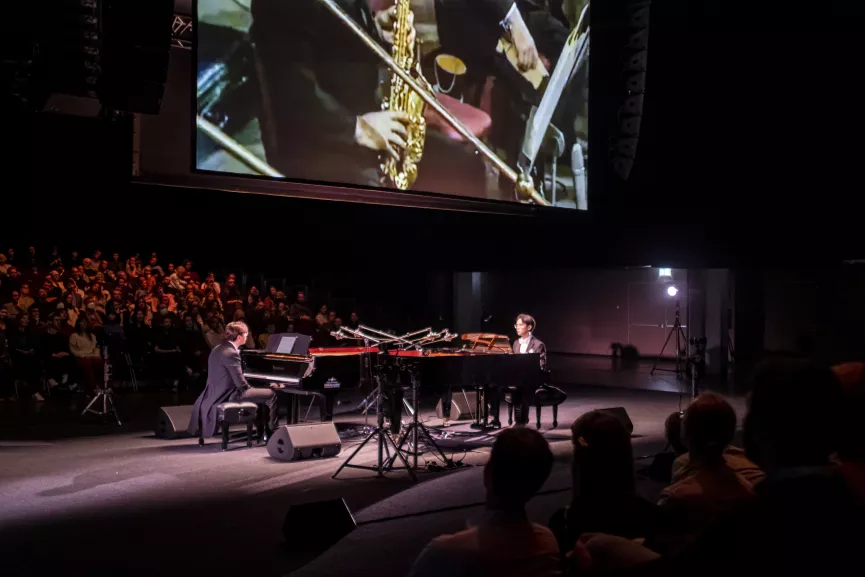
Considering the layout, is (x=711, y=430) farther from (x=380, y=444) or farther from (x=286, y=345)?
(x=286, y=345)

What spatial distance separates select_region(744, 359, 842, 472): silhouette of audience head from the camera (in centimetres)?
132

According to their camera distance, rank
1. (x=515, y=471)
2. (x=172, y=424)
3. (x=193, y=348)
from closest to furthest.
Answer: (x=515, y=471) → (x=172, y=424) → (x=193, y=348)

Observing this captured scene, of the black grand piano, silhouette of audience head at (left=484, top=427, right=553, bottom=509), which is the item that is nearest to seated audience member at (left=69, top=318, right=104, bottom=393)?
the black grand piano

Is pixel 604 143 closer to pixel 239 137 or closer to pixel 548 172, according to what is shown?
pixel 548 172

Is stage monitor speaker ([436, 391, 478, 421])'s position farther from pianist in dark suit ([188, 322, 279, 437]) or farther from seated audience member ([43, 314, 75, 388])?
seated audience member ([43, 314, 75, 388])

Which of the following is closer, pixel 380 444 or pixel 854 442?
pixel 854 442

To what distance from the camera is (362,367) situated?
7.62 meters

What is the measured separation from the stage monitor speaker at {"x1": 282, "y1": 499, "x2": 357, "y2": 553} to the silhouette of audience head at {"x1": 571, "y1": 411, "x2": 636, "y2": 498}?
2.74 meters

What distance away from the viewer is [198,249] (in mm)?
13914

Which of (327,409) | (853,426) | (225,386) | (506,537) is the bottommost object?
(327,409)

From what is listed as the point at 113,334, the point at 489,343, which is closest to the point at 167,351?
the point at 113,334

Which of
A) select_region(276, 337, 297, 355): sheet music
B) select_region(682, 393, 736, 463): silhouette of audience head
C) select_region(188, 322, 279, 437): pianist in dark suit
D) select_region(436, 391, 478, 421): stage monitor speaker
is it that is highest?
select_region(682, 393, 736, 463): silhouette of audience head

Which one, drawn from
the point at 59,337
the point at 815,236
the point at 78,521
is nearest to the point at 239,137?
the point at 78,521

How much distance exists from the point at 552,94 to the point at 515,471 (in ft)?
31.1
